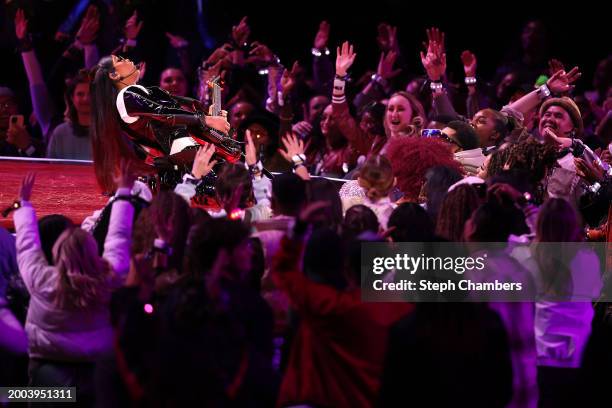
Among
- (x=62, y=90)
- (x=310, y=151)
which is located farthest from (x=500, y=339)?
(x=62, y=90)

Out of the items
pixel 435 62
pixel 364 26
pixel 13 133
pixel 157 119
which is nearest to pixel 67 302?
pixel 157 119

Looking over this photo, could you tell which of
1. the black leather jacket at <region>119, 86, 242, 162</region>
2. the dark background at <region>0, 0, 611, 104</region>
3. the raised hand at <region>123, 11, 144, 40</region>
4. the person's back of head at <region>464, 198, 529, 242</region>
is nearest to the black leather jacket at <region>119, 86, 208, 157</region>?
the black leather jacket at <region>119, 86, 242, 162</region>

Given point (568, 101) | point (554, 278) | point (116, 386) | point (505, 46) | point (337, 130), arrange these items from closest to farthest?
point (116, 386)
point (554, 278)
point (568, 101)
point (337, 130)
point (505, 46)

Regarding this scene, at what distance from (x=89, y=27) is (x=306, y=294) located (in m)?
5.61

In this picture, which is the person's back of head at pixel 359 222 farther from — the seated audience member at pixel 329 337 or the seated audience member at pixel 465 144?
the seated audience member at pixel 465 144

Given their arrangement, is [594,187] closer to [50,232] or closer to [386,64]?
[50,232]

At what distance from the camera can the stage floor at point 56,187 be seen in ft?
20.8

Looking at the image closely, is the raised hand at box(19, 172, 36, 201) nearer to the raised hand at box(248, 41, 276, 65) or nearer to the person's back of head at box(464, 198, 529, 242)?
the person's back of head at box(464, 198, 529, 242)

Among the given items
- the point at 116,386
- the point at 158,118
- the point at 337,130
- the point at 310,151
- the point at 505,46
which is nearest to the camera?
the point at 116,386

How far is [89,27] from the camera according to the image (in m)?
8.98

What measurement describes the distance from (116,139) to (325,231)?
2304 mm

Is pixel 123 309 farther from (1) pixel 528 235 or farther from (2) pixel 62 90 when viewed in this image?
(2) pixel 62 90

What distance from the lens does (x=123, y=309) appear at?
390cm

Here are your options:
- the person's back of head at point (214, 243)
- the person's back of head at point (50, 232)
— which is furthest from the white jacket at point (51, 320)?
the person's back of head at point (214, 243)
